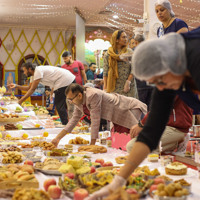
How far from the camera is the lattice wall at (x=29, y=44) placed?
1304cm

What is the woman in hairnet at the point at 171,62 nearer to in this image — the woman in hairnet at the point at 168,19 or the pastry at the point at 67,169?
the pastry at the point at 67,169

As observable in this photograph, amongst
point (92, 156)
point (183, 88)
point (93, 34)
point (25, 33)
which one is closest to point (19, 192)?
point (183, 88)

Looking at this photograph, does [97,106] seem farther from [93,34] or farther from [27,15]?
[93,34]

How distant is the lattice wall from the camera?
13039mm

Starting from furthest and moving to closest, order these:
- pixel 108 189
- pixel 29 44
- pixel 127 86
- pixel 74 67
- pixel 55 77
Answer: pixel 29 44, pixel 74 67, pixel 55 77, pixel 127 86, pixel 108 189

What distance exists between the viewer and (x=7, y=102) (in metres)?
6.45

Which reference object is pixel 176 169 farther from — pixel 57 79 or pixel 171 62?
pixel 57 79

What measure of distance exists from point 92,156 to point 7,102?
3.96 m

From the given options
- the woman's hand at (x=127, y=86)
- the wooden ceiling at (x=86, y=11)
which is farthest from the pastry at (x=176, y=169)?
the wooden ceiling at (x=86, y=11)

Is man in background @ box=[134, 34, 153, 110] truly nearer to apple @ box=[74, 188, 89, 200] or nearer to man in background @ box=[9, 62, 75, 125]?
man in background @ box=[9, 62, 75, 125]

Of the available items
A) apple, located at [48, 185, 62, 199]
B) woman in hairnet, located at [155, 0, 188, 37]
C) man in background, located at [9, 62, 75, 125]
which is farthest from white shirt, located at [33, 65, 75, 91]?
apple, located at [48, 185, 62, 199]

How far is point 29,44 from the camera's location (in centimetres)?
1323

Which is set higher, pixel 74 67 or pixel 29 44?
pixel 29 44

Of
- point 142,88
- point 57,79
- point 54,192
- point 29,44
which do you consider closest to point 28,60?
point 29,44
